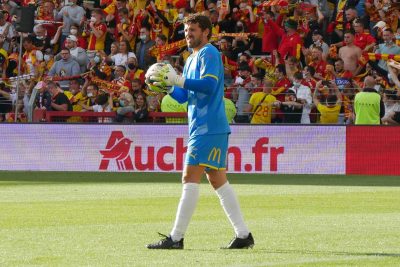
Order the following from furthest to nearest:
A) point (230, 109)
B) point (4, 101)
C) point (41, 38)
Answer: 1. point (41, 38)
2. point (4, 101)
3. point (230, 109)

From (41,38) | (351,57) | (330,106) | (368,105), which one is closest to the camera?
(368,105)

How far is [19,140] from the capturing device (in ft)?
84.9

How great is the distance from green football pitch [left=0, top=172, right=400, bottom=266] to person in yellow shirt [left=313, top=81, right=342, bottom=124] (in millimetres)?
3040

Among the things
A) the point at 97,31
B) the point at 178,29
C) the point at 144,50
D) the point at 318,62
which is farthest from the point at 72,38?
the point at 318,62

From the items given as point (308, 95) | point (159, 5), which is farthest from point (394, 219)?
point (159, 5)

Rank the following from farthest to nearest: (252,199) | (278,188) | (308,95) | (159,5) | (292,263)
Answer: (159,5) → (308,95) → (278,188) → (252,199) → (292,263)

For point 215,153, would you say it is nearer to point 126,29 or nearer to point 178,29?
point 178,29

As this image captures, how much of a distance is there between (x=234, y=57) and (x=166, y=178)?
6166mm

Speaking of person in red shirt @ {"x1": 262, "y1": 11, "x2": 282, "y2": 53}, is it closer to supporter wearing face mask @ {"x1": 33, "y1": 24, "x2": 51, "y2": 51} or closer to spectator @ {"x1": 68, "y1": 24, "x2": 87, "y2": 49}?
spectator @ {"x1": 68, "y1": 24, "x2": 87, "y2": 49}

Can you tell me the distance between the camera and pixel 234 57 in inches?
1112

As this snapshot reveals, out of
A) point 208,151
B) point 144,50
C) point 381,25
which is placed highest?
point 381,25

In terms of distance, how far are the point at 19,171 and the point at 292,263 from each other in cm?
1683

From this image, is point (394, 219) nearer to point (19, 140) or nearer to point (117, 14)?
point (19, 140)

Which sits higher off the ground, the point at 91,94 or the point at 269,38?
the point at 269,38
